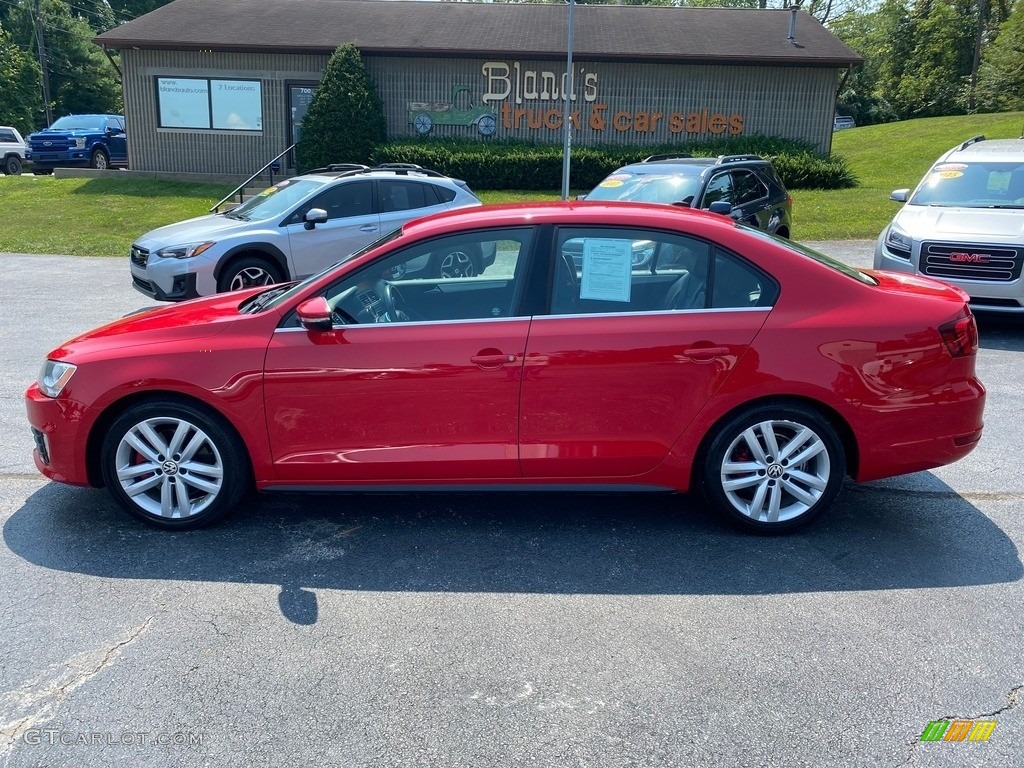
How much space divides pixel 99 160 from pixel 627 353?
28.5 metres

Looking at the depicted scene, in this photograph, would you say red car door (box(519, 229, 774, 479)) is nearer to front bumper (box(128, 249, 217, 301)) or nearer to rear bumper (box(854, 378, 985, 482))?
rear bumper (box(854, 378, 985, 482))

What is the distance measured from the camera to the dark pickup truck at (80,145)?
2842 cm

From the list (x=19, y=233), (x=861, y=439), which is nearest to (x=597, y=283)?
(x=861, y=439)

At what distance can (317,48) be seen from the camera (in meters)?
23.6

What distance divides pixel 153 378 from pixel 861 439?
353 centimetres

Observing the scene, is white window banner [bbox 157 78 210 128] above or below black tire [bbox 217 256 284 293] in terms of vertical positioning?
above

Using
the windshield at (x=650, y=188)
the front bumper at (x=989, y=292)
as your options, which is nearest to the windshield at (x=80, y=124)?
the windshield at (x=650, y=188)

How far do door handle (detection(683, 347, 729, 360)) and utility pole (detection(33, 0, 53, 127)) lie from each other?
51313mm

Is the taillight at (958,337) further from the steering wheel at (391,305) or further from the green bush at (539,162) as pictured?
the green bush at (539,162)

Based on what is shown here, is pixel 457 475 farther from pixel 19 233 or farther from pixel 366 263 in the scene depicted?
pixel 19 233

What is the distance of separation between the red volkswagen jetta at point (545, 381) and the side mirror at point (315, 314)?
0.01 m

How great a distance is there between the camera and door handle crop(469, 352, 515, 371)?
439 cm

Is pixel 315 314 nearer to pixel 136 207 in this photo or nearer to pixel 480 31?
pixel 136 207

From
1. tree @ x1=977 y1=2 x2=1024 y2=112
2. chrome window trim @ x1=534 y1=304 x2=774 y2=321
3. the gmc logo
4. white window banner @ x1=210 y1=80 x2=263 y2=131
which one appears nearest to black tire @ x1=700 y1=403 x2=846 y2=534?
chrome window trim @ x1=534 y1=304 x2=774 y2=321
